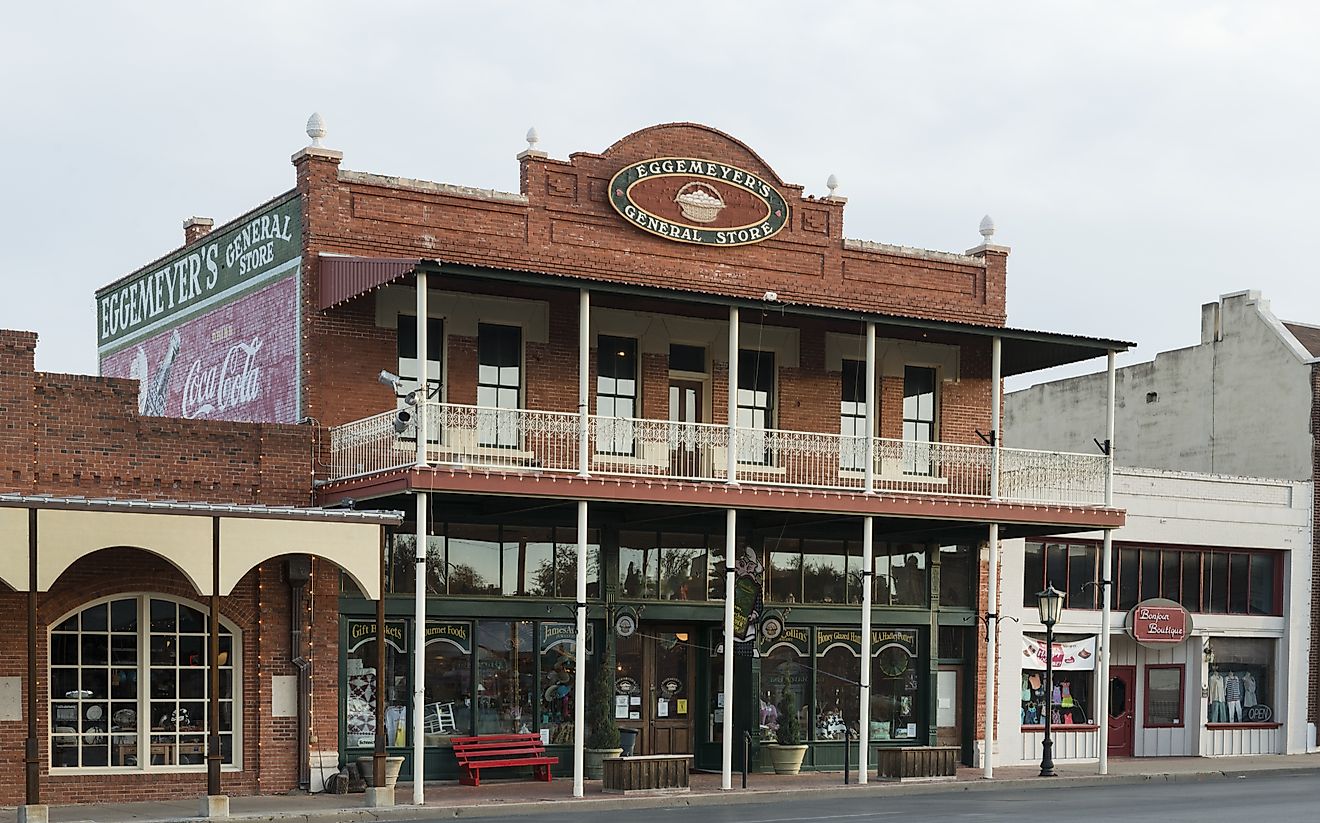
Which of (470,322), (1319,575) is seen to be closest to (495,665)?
(470,322)

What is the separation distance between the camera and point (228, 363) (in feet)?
94.8

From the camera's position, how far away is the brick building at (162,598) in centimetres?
2259

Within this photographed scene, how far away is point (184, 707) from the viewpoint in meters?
24.1

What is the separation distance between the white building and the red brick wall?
13720 mm

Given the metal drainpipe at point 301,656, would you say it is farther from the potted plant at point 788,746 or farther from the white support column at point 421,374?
the potted plant at point 788,746

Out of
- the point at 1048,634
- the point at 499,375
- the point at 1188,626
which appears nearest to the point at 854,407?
the point at 1048,634

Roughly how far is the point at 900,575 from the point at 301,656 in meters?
11.2

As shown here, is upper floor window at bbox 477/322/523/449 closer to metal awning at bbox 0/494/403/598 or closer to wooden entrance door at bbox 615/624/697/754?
metal awning at bbox 0/494/403/598

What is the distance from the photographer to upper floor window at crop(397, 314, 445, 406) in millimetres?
26766

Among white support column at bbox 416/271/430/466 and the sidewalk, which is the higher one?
white support column at bbox 416/271/430/466

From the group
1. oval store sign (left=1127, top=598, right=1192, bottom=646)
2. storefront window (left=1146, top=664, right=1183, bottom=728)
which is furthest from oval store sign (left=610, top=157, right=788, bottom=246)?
storefront window (left=1146, top=664, right=1183, bottom=728)

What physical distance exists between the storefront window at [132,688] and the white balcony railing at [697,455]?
3377 millimetres

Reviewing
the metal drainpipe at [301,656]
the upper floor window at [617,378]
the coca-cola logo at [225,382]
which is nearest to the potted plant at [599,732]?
the upper floor window at [617,378]

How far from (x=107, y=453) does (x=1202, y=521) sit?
71.4 feet
